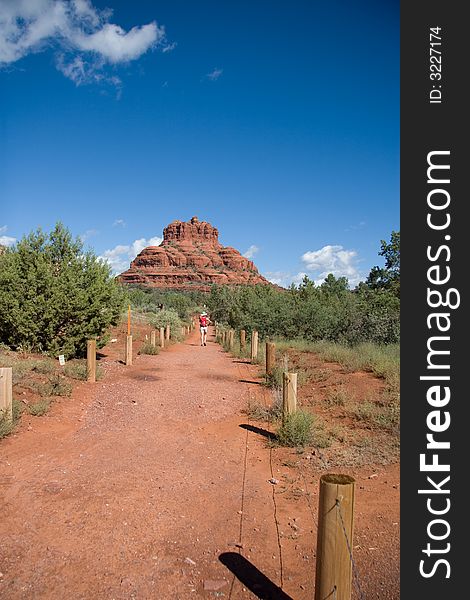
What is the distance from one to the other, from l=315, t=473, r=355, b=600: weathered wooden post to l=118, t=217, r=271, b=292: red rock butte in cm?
13089

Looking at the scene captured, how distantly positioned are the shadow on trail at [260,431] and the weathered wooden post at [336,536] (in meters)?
4.31

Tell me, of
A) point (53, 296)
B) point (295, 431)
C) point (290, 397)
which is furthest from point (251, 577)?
point (53, 296)

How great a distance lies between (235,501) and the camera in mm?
5215

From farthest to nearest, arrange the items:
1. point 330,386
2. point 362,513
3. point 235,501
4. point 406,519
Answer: point 330,386 → point 235,501 → point 362,513 → point 406,519

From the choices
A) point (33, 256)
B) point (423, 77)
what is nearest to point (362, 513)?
point (423, 77)

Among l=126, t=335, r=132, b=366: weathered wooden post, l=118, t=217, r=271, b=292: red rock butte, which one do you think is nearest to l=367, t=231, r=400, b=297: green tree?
l=126, t=335, r=132, b=366: weathered wooden post

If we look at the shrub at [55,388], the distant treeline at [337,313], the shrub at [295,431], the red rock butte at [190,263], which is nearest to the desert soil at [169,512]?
the shrub at [295,431]

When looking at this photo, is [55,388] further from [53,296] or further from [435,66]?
[435,66]

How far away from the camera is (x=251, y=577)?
3.76 meters

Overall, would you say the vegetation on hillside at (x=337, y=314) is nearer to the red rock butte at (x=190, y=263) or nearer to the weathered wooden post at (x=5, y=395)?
the weathered wooden post at (x=5, y=395)

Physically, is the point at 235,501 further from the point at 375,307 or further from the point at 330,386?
the point at 375,307

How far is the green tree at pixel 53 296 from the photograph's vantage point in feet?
44.6

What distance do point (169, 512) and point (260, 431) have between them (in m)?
3.28

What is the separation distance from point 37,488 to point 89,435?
219 centimetres
